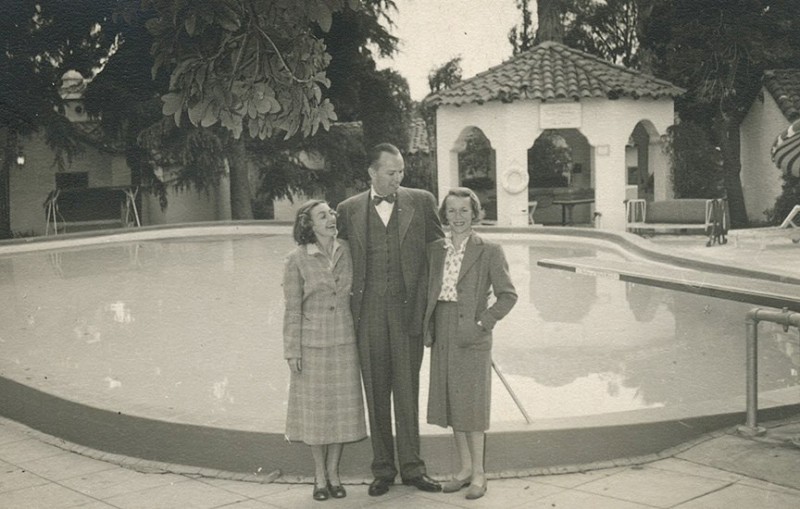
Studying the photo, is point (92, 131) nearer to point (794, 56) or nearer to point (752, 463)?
point (794, 56)

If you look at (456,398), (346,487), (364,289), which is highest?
(364,289)

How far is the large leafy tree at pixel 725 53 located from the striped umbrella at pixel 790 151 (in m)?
13.2

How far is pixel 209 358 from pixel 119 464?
372 centimetres

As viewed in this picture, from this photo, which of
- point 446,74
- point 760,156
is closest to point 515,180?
point 760,156

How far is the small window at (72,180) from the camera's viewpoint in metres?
30.8

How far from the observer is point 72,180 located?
31188 millimetres

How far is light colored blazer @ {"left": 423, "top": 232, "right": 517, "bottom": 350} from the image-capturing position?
17.2ft

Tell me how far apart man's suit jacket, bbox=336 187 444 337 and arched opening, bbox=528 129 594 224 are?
19.5 meters

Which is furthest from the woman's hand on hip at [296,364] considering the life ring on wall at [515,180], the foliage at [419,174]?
the foliage at [419,174]

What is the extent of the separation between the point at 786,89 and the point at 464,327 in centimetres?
2151

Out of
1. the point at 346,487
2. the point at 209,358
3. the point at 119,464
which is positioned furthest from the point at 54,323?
the point at 346,487

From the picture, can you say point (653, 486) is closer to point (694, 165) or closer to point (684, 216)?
point (684, 216)

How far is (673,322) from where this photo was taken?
1110cm

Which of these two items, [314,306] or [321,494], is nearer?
[321,494]
